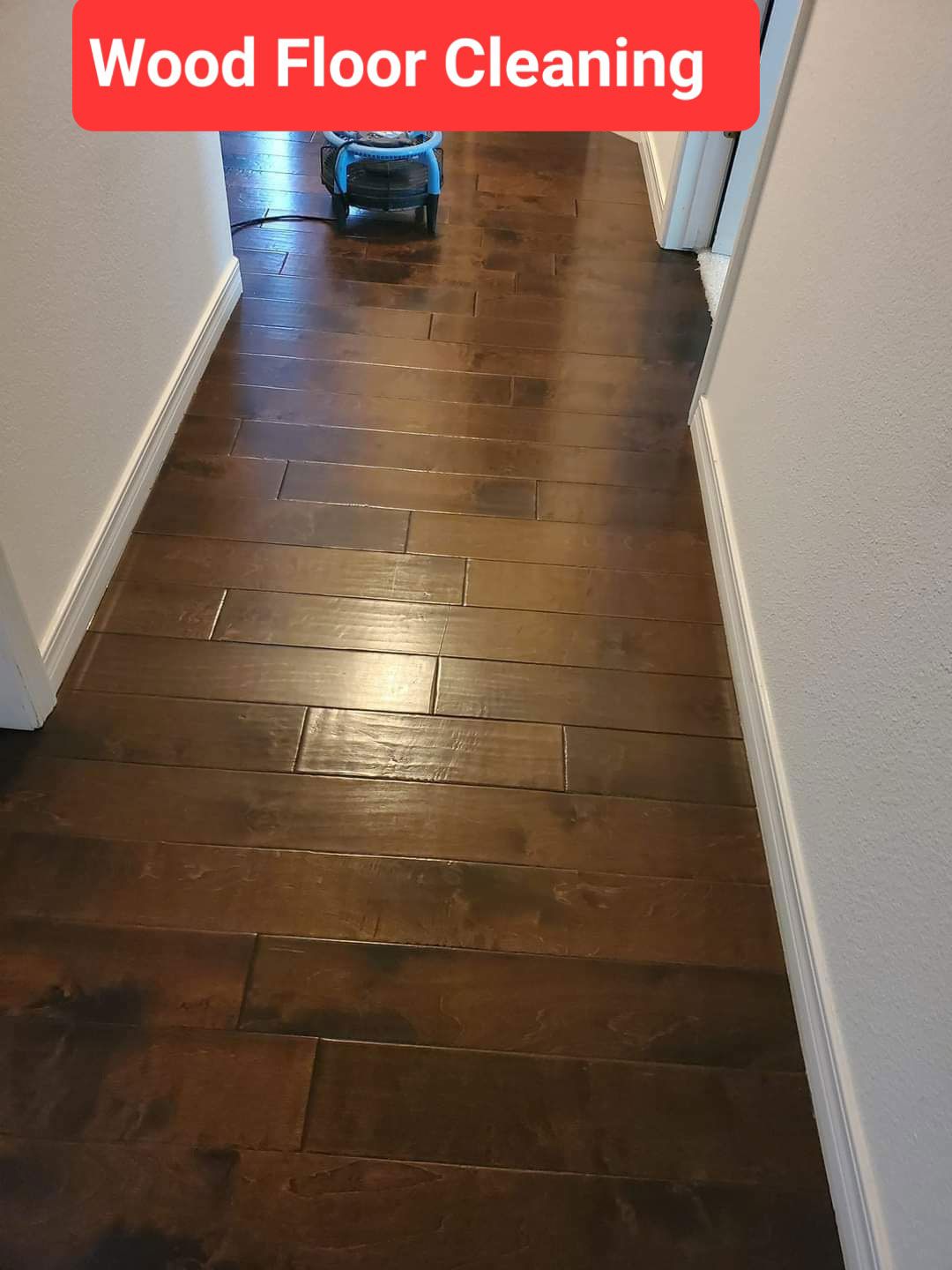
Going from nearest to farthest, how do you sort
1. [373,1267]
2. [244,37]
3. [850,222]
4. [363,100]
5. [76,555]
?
[373,1267] < [850,222] < [76,555] < [244,37] < [363,100]

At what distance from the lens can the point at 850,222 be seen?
1321mm

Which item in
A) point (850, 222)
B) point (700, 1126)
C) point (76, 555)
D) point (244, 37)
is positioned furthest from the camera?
point (244, 37)

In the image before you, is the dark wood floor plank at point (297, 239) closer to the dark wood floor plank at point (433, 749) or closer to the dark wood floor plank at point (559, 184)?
the dark wood floor plank at point (559, 184)

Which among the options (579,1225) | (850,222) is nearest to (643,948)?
(579,1225)

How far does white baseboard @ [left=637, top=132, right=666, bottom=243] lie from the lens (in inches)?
115

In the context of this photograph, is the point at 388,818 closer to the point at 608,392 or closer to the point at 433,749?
the point at 433,749

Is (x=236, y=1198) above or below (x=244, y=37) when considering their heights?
below

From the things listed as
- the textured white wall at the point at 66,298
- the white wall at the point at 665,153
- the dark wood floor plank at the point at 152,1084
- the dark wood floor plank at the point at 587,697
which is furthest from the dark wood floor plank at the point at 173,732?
the white wall at the point at 665,153

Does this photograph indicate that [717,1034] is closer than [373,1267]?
No

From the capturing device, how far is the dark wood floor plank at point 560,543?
1.90 m

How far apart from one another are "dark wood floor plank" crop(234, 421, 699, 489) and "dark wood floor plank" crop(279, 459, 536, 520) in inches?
1.0

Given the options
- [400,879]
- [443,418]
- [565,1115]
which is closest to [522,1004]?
[565,1115]

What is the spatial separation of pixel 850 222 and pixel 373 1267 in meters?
1.47

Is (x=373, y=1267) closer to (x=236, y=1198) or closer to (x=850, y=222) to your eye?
(x=236, y=1198)
